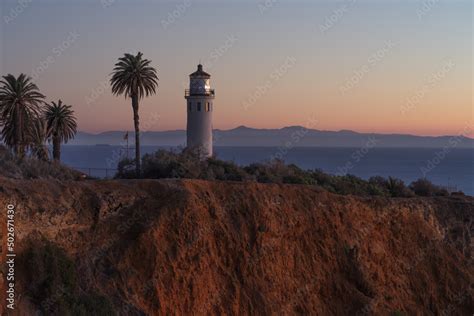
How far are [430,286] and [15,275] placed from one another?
1938 cm

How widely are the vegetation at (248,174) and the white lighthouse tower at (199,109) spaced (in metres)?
6.93

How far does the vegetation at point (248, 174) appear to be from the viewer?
111 feet

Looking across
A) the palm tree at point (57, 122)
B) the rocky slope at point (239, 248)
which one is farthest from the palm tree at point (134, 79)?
the rocky slope at point (239, 248)

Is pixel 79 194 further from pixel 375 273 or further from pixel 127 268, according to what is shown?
pixel 375 273

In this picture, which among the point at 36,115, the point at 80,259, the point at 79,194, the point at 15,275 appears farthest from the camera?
the point at 36,115

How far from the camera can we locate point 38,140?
38.5 meters

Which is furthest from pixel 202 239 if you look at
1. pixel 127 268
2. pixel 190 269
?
pixel 127 268

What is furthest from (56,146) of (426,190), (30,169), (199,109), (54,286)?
(426,190)

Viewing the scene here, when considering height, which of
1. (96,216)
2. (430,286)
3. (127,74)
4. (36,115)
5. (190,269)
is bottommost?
(430,286)

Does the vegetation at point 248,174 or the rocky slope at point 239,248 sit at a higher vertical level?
the vegetation at point 248,174

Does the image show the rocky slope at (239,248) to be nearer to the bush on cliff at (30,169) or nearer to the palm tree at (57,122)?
the bush on cliff at (30,169)

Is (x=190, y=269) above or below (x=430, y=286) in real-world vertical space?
above

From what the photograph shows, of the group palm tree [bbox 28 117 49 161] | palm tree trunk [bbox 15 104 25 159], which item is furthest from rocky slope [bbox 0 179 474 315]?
→ palm tree [bbox 28 117 49 161]

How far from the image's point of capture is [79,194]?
20984 millimetres
